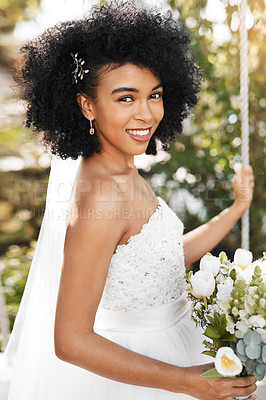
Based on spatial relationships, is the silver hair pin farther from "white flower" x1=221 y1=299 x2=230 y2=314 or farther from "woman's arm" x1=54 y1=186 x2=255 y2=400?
"white flower" x1=221 y1=299 x2=230 y2=314

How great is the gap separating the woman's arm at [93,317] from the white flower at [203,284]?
0.61ft

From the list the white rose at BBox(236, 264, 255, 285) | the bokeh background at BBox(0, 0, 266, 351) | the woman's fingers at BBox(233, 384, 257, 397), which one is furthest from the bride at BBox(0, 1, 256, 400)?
the bokeh background at BBox(0, 0, 266, 351)

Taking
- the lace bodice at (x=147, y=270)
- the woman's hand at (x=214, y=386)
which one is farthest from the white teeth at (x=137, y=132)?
the woman's hand at (x=214, y=386)

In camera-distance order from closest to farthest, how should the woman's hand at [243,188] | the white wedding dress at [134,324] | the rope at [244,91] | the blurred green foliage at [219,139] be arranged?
the white wedding dress at [134,324] < the rope at [244,91] < the woman's hand at [243,188] < the blurred green foliage at [219,139]

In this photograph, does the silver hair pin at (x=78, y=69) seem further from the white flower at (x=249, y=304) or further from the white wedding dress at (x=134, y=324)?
the white flower at (x=249, y=304)

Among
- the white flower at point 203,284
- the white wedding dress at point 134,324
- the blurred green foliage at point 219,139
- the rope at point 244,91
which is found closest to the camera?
the white flower at point 203,284

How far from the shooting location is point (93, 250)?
0.88 m

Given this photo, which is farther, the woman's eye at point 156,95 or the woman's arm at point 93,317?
the woman's eye at point 156,95

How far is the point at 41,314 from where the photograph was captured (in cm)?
124

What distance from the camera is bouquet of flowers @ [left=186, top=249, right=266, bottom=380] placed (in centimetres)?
85

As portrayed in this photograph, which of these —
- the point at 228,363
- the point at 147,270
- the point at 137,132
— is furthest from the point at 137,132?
the point at 228,363

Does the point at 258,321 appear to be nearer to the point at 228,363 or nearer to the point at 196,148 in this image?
the point at 228,363

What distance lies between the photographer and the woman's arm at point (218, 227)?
1490 mm

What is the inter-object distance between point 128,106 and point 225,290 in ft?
1.60
